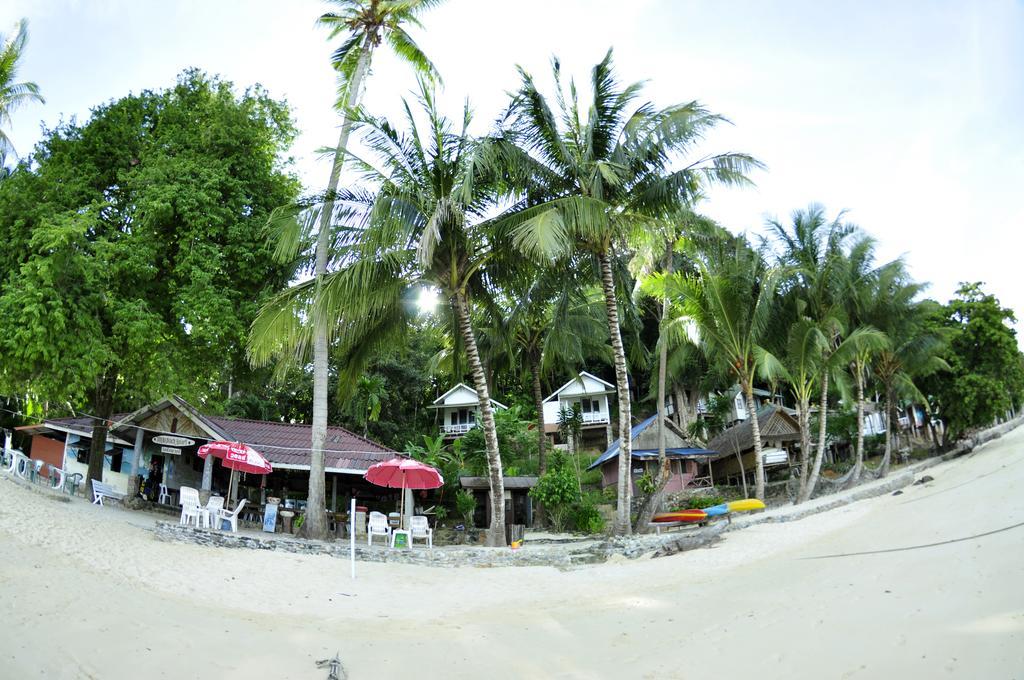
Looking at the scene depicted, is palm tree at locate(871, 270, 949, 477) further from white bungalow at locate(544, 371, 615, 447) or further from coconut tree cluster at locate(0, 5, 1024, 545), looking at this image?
white bungalow at locate(544, 371, 615, 447)

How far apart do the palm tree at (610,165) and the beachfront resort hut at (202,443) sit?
22.1 ft

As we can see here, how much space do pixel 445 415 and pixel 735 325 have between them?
23453mm

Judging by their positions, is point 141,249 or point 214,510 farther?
point 141,249

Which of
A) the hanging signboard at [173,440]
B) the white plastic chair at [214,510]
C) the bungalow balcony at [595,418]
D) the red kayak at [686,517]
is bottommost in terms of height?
the red kayak at [686,517]

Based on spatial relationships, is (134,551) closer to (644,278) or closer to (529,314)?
(529,314)

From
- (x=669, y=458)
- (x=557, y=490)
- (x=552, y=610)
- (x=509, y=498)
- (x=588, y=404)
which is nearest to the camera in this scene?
(x=552, y=610)

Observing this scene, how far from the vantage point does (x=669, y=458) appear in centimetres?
2456

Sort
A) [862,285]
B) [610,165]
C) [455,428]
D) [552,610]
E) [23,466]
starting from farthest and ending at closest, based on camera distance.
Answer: [455,428], [862,285], [23,466], [610,165], [552,610]

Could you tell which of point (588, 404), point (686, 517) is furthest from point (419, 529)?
point (588, 404)

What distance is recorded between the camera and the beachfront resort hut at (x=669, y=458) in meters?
24.9

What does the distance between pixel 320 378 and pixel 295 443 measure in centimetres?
466

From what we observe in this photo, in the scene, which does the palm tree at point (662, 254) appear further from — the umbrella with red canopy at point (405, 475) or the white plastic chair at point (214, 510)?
the white plastic chair at point (214, 510)

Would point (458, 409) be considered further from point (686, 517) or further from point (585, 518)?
point (686, 517)

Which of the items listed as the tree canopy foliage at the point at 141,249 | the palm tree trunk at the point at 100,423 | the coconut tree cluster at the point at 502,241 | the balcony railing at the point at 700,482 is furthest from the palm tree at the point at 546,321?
the palm tree trunk at the point at 100,423
